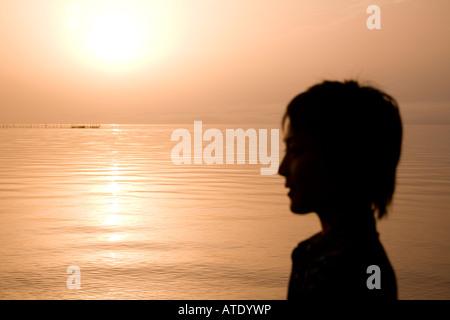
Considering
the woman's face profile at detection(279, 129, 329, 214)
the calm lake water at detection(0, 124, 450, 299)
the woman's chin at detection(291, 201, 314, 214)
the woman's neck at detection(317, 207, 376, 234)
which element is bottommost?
the calm lake water at detection(0, 124, 450, 299)

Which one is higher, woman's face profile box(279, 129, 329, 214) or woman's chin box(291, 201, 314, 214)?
woman's face profile box(279, 129, 329, 214)

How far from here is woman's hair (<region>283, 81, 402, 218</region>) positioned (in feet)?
5.16

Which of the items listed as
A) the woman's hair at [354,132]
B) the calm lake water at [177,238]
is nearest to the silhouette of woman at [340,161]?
the woman's hair at [354,132]

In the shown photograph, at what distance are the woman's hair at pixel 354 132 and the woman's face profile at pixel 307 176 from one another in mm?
26

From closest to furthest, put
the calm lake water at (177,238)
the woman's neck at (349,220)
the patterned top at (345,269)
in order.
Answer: the patterned top at (345,269) < the woman's neck at (349,220) < the calm lake water at (177,238)

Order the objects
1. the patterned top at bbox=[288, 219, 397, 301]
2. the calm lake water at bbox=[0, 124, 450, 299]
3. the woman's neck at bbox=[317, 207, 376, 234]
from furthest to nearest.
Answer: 1. the calm lake water at bbox=[0, 124, 450, 299]
2. the woman's neck at bbox=[317, 207, 376, 234]
3. the patterned top at bbox=[288, 219, 397, 301]

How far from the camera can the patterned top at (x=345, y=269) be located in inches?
54.4

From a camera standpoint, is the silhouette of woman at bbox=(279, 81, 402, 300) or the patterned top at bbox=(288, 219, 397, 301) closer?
the patterned top at bbox=(288, 219, 397, 301)

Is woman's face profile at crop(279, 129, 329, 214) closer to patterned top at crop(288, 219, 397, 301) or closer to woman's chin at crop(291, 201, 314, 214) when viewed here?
woman's chin at crop(291, 201, 314, 214)

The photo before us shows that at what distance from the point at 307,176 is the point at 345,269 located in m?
0.31

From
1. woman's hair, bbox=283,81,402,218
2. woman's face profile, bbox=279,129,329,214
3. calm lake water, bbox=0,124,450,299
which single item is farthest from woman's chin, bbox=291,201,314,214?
calm lake water, bbox=0,124,450,299

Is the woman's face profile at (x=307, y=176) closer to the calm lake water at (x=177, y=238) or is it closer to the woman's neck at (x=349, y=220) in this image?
the woman's neck at (x=349, y=220)

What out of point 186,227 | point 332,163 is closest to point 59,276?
point 186,227
